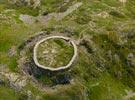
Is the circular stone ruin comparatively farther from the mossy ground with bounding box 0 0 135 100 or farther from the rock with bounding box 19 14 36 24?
the rock with bounding box 19 14 36 24

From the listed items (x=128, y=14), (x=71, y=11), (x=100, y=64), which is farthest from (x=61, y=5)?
(x=100, y=64)

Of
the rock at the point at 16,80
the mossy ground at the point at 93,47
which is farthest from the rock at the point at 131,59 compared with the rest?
the rock at the point at 16,80

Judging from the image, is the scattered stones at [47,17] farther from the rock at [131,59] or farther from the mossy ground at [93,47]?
the rock at [131,59]

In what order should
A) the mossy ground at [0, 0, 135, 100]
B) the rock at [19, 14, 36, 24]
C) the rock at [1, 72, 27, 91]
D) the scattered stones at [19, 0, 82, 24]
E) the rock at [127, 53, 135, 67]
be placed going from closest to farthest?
the rock at [1, 72, 27, 91]
the mossy ground at [0, 0, 135, 100]
the rock at [127, 53, 135, 67]
the scattered stones at [19, 0, 82, 24]
the rock at [19, 14, 36, 24]

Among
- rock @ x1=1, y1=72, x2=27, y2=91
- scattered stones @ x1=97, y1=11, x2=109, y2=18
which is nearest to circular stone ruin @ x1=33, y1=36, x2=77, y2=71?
rock @ x1=1, y1=72, x2=27, y2=91

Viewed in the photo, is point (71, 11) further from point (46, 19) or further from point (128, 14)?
point (128, 14)

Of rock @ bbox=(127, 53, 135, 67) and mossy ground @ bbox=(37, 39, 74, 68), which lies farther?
rock @ bbox=(127, 53, 135, 67)

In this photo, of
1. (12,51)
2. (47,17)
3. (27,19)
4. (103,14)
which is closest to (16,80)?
(12,51)
